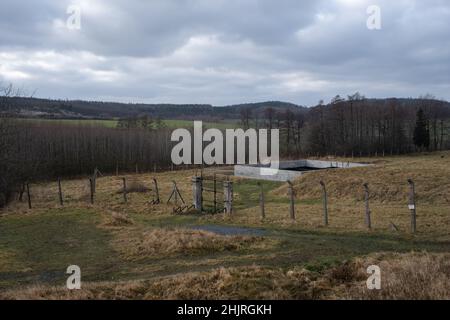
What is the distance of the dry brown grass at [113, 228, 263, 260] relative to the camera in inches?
490

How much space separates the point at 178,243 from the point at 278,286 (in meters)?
5.61

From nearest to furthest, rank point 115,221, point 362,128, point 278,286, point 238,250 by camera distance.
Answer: point 278,286, point 238,250, point 115,221, point 362,128

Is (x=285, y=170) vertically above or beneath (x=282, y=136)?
beneath

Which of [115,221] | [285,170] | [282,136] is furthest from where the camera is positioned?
[282,136]

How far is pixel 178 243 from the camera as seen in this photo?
1270 cm

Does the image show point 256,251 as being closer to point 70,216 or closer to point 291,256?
point 291,256

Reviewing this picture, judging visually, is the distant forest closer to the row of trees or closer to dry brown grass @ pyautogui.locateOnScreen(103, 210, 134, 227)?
the row of trees

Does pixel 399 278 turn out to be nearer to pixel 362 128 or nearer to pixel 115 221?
pixel 115 221

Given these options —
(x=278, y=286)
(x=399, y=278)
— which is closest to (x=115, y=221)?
(x=278, y=286)

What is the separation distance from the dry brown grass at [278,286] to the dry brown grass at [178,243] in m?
4.16

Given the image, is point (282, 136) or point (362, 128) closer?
point (362, 128)

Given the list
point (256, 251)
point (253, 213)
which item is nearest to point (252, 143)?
point (253, 213)

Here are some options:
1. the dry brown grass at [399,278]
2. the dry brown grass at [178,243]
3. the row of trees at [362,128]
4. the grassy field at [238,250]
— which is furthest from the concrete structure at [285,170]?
the row of trees at [362,128]

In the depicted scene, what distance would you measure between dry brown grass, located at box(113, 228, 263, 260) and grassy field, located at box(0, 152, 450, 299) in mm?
29
